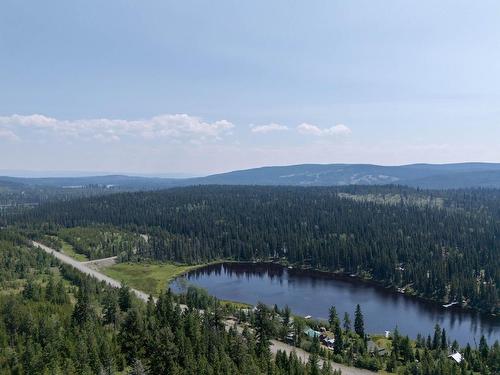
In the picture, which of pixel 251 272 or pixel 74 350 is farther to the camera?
pixel 251 272

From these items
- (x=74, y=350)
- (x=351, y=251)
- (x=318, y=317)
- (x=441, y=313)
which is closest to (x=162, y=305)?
(x=74, y=350)

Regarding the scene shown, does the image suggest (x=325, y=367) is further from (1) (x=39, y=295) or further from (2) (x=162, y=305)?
(1) (x=39, y=295)

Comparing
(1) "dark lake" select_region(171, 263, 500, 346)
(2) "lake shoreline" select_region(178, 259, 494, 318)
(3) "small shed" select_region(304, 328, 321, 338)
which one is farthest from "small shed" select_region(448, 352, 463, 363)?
(2) "lake shoreline" select_region(178, 259, 494, 318)

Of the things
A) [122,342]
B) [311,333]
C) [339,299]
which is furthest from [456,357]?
[122,342]

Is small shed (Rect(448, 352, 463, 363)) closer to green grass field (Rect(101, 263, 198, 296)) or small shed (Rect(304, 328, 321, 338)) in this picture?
small shed (Rect(304, 328, 321, 338))

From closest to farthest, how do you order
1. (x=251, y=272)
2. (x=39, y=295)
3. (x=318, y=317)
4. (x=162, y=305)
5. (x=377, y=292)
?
(x=162, y=305)
(x=39, y=295)
(x=318, y=317)
(x=377, y=292)
(x=251, y=272)

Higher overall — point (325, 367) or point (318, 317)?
point (325, 367)
